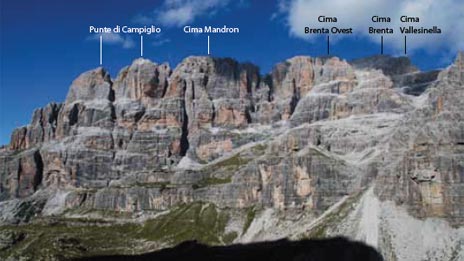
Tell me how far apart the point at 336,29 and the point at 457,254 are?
244 feet

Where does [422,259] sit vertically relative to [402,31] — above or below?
below

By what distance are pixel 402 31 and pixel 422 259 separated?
6636cm

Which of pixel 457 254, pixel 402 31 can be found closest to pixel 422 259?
pixel 457 254

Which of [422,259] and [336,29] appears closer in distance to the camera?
[336,29]

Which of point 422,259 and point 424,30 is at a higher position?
point 424,30

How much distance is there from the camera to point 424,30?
651ft

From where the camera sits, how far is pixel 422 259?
199m

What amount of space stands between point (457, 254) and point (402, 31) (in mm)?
65466

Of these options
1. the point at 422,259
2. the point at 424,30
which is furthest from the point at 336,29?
the point at 422,259

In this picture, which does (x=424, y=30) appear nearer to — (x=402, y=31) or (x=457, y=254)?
(x=402, y=31)

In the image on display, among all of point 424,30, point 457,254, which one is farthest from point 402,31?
point 457,254

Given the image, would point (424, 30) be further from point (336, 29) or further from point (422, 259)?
point (422, 259)

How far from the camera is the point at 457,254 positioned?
194875 mm

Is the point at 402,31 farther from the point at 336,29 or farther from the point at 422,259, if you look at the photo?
the point at 422,259
